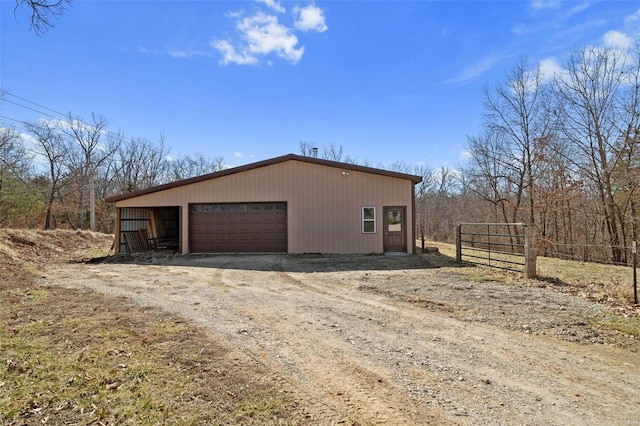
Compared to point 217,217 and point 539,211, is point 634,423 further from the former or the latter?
point 539,211

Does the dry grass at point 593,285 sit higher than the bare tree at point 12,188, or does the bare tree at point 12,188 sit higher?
the bare tree at point 12,188

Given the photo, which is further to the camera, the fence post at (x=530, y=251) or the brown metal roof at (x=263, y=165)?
the brown metal roof at (x=263, y=165)

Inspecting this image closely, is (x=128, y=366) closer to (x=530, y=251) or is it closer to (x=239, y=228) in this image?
(x=530, y=251)

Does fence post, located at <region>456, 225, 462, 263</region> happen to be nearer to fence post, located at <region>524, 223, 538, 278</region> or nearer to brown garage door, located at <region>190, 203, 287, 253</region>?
fence post, located at <region>524, 223, 538, 278</region>

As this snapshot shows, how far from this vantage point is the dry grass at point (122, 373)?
2793mm

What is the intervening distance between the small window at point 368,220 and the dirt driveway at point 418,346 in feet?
18.9

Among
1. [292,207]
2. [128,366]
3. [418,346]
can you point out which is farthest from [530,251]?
[292,207]

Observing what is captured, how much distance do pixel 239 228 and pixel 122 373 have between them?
11782 millimetres

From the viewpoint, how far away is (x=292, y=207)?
14.9 metres

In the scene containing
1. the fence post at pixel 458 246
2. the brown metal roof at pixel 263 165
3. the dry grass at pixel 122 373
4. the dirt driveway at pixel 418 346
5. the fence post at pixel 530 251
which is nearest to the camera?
the dry grass at pixel 122 373

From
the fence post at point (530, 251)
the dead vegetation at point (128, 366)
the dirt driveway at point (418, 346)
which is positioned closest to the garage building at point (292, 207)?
the dirt driveway at point (418, 346)

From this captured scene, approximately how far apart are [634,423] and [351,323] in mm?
3229

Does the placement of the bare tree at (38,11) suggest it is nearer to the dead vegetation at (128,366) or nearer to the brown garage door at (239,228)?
the dead vegetation at (128,366)

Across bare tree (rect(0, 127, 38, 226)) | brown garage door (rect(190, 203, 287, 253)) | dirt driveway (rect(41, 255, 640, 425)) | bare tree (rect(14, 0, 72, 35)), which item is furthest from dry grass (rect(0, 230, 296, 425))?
bare tree (rect(0, 127, 38, 226))
